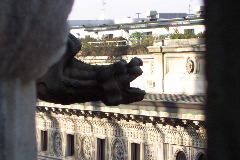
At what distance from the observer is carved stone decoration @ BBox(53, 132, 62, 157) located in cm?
2436

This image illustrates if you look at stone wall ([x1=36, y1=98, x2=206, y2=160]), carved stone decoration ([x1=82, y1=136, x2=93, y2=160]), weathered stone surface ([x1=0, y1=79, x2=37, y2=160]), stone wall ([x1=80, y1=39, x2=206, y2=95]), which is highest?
stone wall ([x1=80, y1=39, x2=206, y2=95])

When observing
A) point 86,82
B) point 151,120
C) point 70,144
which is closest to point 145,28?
point 70,144

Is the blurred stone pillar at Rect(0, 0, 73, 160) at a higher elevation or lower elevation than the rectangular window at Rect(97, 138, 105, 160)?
higher

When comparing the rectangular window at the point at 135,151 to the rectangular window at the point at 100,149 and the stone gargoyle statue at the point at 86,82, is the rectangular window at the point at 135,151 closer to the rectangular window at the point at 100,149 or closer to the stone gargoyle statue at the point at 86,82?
the rectangular window at the point at 100,149

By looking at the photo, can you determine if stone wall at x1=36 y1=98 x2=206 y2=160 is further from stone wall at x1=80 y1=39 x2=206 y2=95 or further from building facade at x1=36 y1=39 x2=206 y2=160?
stone wall at x1=80 y1=39 x2=206 y2=95

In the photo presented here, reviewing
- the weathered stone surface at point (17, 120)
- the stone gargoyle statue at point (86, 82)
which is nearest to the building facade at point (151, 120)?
the stone gargoyle statue at point (86, 82)

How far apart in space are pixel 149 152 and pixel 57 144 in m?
5.28

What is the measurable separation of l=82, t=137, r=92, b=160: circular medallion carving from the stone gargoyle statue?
22.3 metres

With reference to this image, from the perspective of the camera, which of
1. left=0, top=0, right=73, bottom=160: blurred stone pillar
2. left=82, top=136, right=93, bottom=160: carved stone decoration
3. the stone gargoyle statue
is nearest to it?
left=0, top=0, right=73, bottom=160: blurred stone pillar

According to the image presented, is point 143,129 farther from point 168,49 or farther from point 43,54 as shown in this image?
point 43,54

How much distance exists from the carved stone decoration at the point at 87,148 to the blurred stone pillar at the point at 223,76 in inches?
913

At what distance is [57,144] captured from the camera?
24.8 metres

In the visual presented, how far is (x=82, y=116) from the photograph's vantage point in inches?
930

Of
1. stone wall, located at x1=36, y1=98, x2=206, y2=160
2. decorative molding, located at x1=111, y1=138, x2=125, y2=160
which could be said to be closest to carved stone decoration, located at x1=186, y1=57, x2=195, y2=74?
stone wall, located at x1=36, y1=98, x2=206, y2=160
